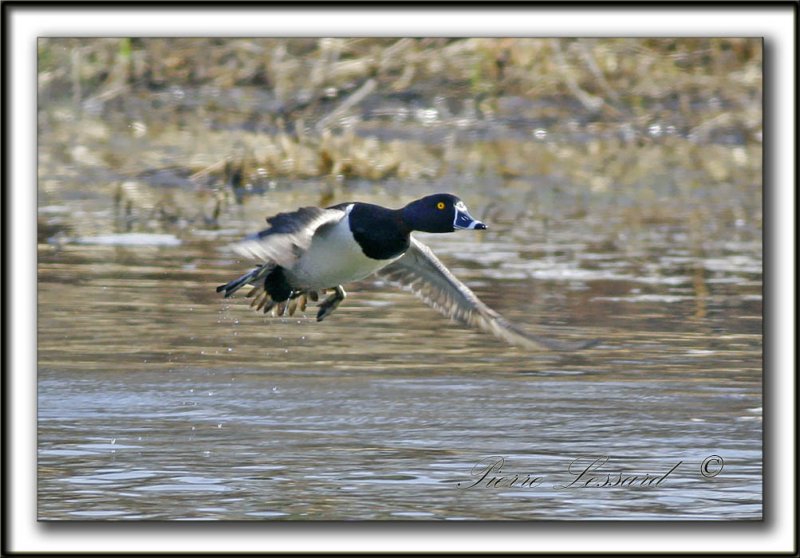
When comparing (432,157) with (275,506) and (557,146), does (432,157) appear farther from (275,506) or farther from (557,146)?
(275,506)

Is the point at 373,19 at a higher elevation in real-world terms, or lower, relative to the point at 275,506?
higher

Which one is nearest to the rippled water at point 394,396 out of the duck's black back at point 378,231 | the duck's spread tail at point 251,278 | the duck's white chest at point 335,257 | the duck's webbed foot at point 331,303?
the duck's webbed foot at point 331,303

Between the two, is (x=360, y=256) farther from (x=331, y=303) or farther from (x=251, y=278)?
(x=331, y=303)

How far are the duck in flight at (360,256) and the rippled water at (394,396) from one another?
0.53 metres

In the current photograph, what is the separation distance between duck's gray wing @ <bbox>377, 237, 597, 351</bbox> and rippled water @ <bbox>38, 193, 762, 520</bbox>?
492 mm

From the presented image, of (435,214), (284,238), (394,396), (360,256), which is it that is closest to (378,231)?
(360,256)

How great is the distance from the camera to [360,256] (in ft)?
27.3

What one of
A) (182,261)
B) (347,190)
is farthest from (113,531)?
A: (347,190)

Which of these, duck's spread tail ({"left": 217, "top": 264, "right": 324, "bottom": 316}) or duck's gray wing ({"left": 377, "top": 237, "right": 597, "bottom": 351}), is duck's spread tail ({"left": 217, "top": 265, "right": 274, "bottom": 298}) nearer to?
duck's spread tail ({"left": 217, "top": 264, "right": 324, "bottom": 316})

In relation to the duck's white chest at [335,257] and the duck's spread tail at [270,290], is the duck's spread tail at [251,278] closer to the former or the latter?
the duck's spread tail at [270,290]

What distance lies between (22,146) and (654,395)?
12.5 feet

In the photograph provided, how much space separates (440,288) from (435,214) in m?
0.70

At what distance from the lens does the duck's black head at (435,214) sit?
841 cm

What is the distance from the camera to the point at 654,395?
9305 millimetres
